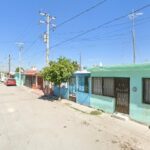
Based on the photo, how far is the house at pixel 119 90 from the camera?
40.0 ft

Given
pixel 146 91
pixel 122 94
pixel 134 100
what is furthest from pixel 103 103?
pixel 146 91

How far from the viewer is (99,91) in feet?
53.7

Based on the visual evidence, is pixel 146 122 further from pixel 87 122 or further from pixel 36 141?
pixel 36 141

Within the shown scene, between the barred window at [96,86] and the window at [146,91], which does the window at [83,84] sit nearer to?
the barred window at [96,86]

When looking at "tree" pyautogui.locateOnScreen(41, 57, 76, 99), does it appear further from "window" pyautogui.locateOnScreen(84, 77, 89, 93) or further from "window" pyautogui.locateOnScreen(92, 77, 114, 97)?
"window" pyautogui.locateOnScreen(92, 77, 114, 97)

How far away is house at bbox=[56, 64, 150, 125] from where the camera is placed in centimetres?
1220

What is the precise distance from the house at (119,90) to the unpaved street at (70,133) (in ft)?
2.83

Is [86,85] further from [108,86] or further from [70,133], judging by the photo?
[70,133]

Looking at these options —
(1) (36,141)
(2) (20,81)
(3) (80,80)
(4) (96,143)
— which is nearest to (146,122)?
(4) (96,143)

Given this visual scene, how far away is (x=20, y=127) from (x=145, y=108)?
20.8 ft

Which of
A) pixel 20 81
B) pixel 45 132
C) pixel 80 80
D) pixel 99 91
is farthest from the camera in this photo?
pixel 20 81

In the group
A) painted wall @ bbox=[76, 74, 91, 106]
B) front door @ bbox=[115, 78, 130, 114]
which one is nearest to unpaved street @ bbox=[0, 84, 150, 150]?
front door @ bbox=[115, 78, 130, 114]

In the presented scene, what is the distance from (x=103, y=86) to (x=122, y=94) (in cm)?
215

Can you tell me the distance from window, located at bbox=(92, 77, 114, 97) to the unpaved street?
1731 mm
